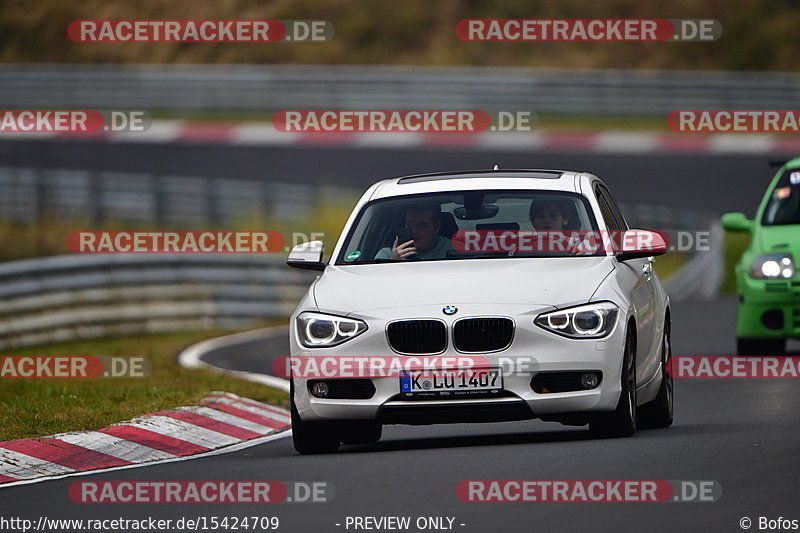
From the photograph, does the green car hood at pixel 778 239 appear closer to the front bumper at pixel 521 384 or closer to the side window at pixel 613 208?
the side window at pixel 613 208

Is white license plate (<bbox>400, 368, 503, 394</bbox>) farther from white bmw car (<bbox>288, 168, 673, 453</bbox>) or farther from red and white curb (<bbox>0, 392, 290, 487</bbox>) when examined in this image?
red and white curb (<bbox>0, 392, 290, 487</bbox>)

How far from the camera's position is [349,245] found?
11492 millimetres

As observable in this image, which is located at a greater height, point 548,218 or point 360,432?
point 548,218

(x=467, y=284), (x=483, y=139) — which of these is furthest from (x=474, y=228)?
(x=483, y=139)

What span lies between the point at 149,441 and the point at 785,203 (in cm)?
667

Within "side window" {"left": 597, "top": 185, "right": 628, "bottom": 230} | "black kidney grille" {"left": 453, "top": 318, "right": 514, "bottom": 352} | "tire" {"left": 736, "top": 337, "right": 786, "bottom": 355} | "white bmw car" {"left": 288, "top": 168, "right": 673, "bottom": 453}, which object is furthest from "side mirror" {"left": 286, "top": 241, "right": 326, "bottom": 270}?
"tire" {"left": 736, "top": 337, "right": 786, "bottom": 355}

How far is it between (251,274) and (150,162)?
41.4 feet

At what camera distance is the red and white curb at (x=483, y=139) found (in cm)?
3616

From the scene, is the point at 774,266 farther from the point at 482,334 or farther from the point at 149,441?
the point at 149,441

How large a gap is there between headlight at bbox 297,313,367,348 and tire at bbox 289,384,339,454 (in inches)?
13.0

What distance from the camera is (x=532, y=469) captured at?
936cm

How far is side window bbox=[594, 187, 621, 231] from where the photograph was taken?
1163 centimetres

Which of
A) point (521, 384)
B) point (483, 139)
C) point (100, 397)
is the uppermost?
point (483, 139)

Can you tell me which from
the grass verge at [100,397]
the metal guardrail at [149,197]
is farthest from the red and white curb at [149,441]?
the metal guardrail at [149,197]
